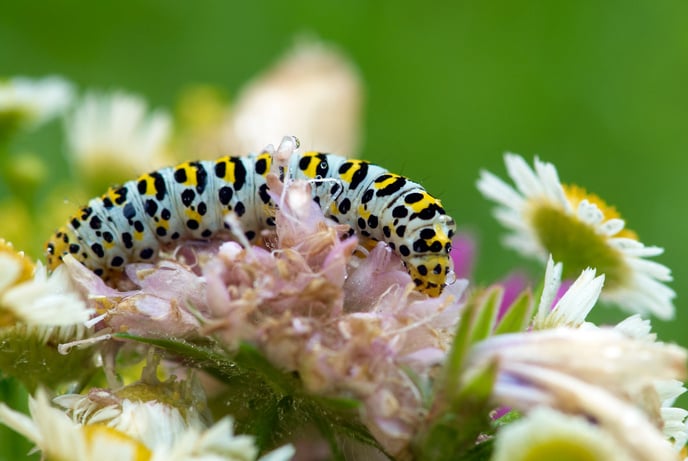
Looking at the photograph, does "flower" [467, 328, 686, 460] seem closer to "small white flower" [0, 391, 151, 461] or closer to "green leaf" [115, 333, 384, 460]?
"green leaf" [115, 333, 384, 460]

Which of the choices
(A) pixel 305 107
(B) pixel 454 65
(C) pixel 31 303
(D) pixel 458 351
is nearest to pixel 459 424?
(D) pixel 458 351

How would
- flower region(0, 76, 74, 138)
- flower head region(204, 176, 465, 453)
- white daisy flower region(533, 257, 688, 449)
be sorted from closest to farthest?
flower head region(204, 176, 465, 453)
white daisy flower region(533, 257, 688, 449)
flower region(0, 76, 74, 138)

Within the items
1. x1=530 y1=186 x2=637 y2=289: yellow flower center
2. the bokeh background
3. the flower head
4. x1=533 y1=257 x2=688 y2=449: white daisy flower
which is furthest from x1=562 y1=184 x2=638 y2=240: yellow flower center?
the bokeh background

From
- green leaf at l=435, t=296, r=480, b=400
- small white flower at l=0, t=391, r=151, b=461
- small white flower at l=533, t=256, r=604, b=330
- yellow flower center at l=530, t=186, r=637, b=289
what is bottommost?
small white flower at l=0, t=391, r=151, b=461

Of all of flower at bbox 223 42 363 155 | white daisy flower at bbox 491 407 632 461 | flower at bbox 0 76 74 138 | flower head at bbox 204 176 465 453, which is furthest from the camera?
flower at bbox 223 42 363 155

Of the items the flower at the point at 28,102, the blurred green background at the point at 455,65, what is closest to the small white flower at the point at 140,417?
the flower at the point at 28,102

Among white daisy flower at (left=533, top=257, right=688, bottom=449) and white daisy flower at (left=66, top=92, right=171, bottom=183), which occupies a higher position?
white daisy flower at (left=66, top=92, right=171, bottom=183)

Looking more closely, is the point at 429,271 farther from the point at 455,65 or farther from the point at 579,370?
the point at 455,65

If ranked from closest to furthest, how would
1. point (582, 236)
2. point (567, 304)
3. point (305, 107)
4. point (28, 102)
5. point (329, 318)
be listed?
1. point (329, 318)
2. point (567, 304)
3. point (582, 236)
4. point (28, 102)
5. point (305, 107)
